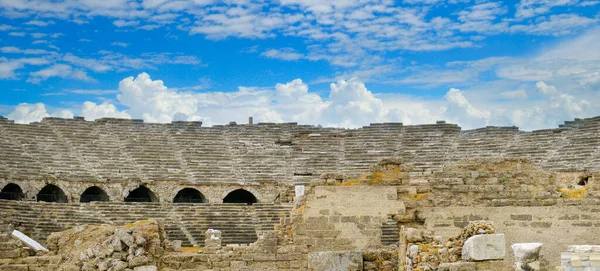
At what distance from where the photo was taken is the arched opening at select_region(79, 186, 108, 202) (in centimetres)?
3684

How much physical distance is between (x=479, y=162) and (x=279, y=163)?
2338 cm

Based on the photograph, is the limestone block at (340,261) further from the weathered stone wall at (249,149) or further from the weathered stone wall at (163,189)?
the weathered stone wall at (249,149)

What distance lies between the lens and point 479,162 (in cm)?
1680

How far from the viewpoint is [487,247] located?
9555 millimetres

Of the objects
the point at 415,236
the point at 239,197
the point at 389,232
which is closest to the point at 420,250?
the point at 415,236

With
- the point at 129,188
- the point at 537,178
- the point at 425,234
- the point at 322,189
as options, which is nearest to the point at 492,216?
the point at 537,178

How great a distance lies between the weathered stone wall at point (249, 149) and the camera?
3600 centimetres

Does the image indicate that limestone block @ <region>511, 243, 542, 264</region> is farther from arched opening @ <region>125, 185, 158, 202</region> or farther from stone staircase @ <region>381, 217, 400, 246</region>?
arched opening @ <region>125, 185, 158, 202</region>

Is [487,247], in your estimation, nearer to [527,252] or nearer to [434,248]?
[527,252]

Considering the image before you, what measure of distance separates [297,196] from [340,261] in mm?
9299

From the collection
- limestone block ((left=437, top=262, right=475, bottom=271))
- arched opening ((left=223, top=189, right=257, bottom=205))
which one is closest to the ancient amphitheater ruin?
limestone block ((left=437, top=262, right=475, bottom=271))

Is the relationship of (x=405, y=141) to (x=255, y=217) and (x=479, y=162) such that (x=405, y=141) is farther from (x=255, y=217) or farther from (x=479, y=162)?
(x=479, y=162)

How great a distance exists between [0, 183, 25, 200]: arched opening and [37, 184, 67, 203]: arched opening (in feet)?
3.67

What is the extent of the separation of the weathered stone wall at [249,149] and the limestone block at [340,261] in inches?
913
